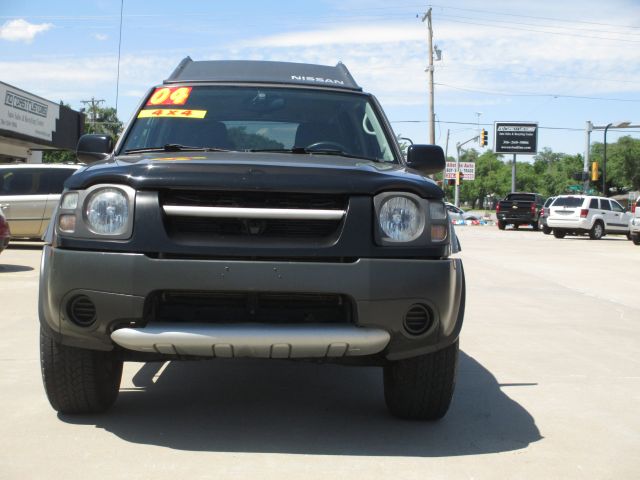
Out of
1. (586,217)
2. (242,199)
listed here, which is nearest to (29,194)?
(242,199)

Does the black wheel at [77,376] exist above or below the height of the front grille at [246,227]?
below

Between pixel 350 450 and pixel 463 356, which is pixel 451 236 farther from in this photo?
pixel 463 356

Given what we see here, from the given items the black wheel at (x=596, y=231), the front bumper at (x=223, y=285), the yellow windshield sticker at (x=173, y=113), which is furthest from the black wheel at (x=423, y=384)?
the black wheel at (x=596, y=231)

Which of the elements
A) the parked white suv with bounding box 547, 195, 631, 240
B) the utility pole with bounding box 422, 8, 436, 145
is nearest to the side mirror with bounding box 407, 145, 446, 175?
the parked white suv with bounding box 547, 195, 631, 240

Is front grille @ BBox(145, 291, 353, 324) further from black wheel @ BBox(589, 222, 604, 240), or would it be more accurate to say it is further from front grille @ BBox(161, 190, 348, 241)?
black wheel @ BBox(589, 222, 604, 240)

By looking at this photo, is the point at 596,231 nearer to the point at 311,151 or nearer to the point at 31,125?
the point at 31,125

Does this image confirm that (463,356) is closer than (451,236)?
No

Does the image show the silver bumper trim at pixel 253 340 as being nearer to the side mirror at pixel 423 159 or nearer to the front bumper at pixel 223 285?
the front bumper at pixel 223 285

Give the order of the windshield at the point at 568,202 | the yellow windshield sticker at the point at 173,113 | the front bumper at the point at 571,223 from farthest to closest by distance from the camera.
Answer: the windshield at the point at 568,202 < the front bumper at the point at 571,223 < the yellow windshield sticker at the point at 173,113

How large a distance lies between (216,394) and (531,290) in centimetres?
746

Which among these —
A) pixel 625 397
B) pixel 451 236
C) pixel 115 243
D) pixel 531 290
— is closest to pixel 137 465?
pixel 115 243

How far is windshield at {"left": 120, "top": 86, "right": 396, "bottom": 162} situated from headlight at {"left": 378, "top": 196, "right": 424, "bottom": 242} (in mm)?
969

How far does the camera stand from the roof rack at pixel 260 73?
5.49 meters

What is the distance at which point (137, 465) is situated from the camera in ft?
11.6
